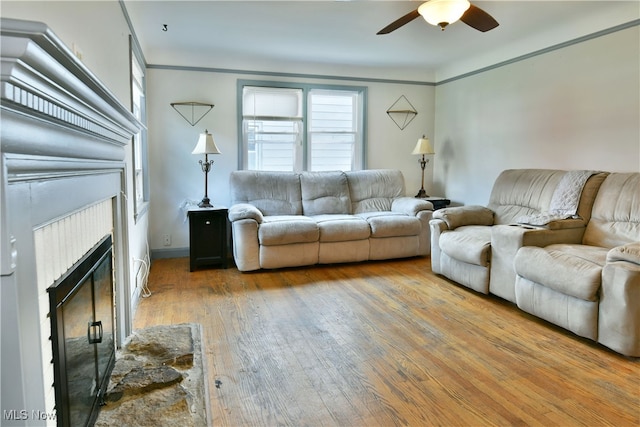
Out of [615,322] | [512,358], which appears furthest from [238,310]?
[615,322]

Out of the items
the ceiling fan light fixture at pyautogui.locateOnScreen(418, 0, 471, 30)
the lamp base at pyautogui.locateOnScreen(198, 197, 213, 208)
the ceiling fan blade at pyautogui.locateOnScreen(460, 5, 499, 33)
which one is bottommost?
the lamp base at pyautogui.locateOnScreen(198, 197, 213, 208)

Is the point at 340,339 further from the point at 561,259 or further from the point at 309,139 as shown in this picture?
the point at 309,139

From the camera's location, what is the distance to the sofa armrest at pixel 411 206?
474 centimetres

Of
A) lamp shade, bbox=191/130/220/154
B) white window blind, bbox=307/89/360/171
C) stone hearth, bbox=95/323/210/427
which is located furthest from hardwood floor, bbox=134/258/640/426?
white window blind, bbox=307/89/360/171

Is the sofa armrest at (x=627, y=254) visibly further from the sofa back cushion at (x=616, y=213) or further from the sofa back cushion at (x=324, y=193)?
the sofa back cushion at (x=324, y=193)

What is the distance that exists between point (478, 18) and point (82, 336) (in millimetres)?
2937

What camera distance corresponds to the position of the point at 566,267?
2676 mm

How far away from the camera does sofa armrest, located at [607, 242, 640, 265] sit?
236cm

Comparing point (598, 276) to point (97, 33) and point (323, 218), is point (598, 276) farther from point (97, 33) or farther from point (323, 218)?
point (97, 33)

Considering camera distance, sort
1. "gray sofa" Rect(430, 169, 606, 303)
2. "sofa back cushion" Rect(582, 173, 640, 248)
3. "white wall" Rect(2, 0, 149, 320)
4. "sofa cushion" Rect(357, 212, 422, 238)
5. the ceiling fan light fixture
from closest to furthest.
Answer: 1. "white wall" Rect(2, 0, 149, 320)
2. the ceiling fan light fixture
3. "sofa back cushion" Rect(582, 173, 640, 248)
4. "gray sofa" Rect(430, 169, 606, 303)
5. "sofa cushion" Rect(357, 212, 422, 238)

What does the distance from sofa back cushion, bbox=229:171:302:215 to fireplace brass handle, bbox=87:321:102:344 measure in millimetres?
3000

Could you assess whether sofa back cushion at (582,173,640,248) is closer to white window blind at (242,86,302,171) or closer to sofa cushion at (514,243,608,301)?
sofa cushion at (514,243,608,301)

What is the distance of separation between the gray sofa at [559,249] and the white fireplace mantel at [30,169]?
2775 millimetres

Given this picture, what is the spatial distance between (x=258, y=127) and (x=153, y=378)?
3.65 m
